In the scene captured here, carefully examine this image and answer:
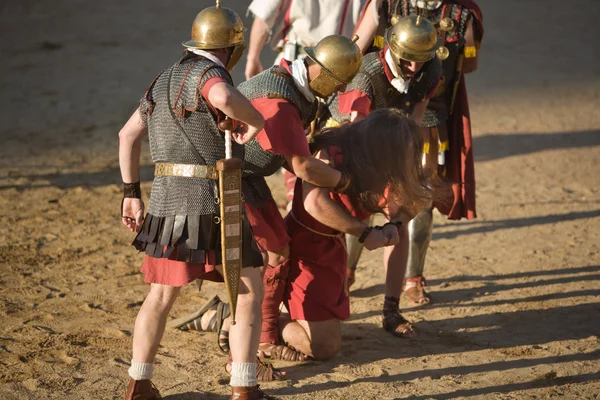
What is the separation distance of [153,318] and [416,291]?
2220mm

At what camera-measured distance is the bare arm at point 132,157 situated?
397 cm

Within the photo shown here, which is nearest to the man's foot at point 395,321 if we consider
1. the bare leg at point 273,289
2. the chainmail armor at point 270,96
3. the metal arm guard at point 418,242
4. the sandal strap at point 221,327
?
the metal arm guard at point 418,242

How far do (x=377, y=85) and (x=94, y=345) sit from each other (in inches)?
83.0

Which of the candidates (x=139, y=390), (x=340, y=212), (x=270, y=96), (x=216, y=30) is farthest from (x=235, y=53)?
(x=139, y=390)

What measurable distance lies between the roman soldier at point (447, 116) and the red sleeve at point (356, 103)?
0.67 metres

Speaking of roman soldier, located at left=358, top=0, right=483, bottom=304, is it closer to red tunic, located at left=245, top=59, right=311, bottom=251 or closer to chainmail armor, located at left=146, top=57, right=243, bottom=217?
red tunic, located at left=245, top=59, right=311, bottom=251

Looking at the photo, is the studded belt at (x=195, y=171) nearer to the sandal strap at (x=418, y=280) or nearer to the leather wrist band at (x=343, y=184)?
the leather wrist band at (x=343, y=184)

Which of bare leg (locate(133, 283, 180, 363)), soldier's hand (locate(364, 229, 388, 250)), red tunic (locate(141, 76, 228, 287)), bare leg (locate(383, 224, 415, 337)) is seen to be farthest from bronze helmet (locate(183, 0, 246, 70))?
bare leg (locate(383, 224, 415, 337))

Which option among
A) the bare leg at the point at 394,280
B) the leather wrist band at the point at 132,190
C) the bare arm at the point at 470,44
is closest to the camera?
the leather wrist band at the point at 132,190

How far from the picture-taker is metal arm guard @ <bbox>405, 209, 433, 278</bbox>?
568cm

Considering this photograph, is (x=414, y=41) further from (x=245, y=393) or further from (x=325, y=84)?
(x=245, y=393)

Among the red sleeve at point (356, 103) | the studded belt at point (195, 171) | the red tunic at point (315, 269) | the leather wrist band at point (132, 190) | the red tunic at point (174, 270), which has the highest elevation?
the red sleeve at point (356, 103)

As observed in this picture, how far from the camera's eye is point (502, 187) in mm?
7957

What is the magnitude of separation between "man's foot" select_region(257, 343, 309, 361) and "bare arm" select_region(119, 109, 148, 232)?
101cm
